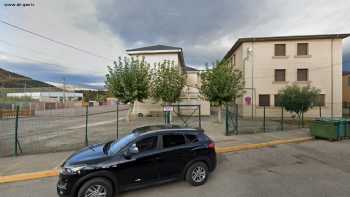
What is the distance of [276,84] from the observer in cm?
2177

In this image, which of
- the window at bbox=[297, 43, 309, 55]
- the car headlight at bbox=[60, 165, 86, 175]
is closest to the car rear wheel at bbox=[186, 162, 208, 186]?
the car headlight at bbox=[60, 165, 86, 175]

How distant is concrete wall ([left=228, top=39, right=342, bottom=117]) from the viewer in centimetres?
2094

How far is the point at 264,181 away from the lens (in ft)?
16.4

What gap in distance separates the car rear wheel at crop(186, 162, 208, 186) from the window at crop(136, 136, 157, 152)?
3.70ft

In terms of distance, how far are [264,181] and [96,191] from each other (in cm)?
413

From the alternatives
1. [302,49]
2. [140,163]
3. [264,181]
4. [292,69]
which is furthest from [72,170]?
[302,49]

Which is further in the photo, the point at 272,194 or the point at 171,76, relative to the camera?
the point at 171,76

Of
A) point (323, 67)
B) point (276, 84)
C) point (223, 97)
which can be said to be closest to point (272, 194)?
point (223, 97)

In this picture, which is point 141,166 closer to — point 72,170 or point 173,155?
point 173,155

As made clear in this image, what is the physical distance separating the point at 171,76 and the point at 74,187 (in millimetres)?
14538

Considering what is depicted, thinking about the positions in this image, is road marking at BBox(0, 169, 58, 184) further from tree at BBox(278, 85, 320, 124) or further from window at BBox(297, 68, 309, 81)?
window at BBox(297, 68, 309, 81)

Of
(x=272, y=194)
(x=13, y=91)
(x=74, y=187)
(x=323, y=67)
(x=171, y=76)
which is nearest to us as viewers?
(x=74, y=187)

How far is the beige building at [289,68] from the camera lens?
2095 centimetres

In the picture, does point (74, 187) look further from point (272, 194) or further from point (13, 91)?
point (13, 91)
